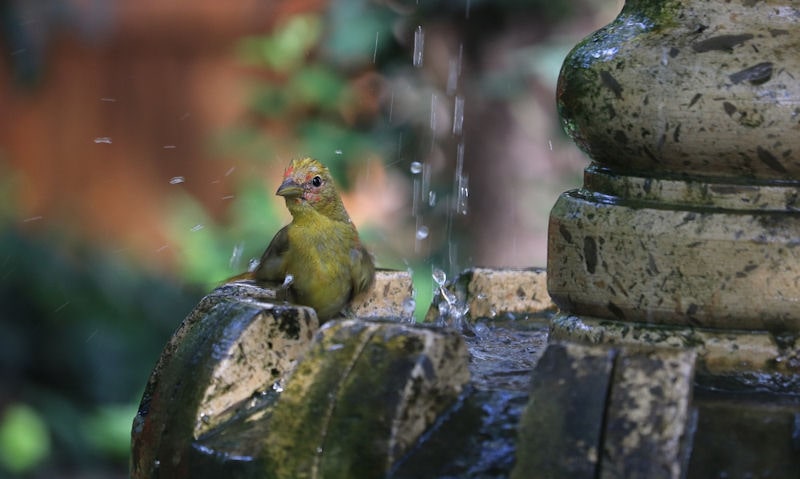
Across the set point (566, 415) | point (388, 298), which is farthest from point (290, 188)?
point (566, 415)

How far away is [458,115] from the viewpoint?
15.7ft

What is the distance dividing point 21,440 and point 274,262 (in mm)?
2133

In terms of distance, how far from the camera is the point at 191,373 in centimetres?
150

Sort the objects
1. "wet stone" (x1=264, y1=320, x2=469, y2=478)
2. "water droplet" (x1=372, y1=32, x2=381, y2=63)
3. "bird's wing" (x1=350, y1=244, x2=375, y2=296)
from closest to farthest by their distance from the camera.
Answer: "wet stone" (x1=264, y1=320, x2=469, y2=478), "bird's wing" (x1=350, y1=244, x2=375, y2=296), "water droplet" (x1=372, y1=32, x2=381, y2=63)

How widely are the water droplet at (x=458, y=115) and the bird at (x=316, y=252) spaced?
185 centimetres

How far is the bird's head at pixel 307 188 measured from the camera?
2.87 metres

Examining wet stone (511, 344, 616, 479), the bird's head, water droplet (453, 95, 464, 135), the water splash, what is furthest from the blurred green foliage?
wet stone (511, 344, 616, 479)

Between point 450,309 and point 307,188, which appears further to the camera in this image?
point 307,188

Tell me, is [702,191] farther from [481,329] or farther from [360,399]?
[481,329]

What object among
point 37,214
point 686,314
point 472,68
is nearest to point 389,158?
point 472,68

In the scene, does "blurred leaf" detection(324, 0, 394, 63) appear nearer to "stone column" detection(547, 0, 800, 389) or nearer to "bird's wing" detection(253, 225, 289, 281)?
"bird's wing" detection(253, 225, 289, 281)

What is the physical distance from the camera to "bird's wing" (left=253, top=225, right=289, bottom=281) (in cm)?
263

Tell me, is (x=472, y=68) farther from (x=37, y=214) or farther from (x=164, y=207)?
(x=37, y=214)

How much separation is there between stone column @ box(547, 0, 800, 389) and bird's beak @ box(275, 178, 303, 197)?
133cm
